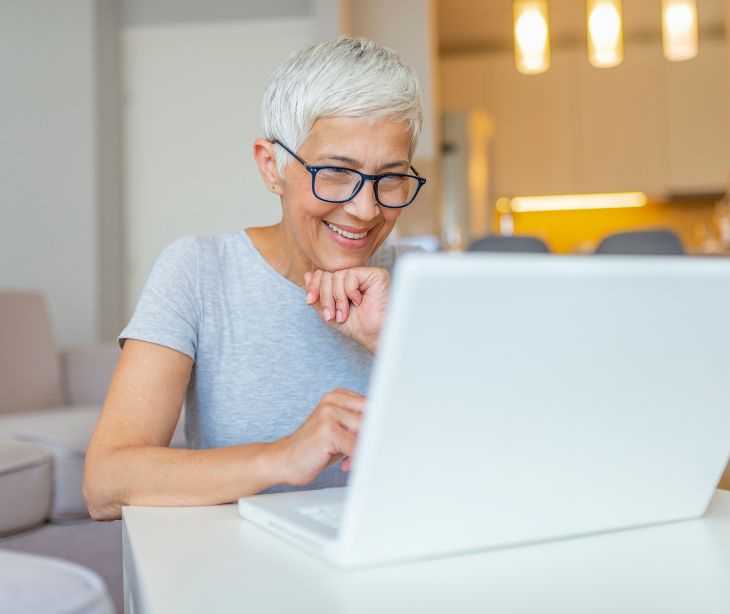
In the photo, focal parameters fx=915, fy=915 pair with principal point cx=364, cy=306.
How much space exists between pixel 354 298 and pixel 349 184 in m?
0.15

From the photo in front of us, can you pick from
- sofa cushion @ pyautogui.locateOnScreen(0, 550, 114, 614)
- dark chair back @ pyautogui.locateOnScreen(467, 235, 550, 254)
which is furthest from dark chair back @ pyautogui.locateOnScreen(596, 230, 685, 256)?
sofa cushion @ pyautogui.locateOnScreen(0, 550, 114, 614)

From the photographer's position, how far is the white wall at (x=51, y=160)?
448 centimetres

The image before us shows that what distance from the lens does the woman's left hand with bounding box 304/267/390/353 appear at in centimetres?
113

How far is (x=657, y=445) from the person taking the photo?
0.67 metres

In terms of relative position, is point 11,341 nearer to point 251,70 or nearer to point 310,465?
point 310,465

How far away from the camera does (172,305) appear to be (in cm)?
118

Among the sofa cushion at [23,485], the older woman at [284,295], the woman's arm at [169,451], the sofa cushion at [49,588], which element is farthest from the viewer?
the sofa cushion at [23,485]

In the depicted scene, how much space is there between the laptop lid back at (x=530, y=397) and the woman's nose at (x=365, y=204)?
584 millimetres

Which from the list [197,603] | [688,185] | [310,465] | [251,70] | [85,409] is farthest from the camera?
[688,185]

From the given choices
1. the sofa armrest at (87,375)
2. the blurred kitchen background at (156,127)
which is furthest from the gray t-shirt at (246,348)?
the blurred kitchen background at (156,127)

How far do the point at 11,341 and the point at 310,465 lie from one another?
2.23m

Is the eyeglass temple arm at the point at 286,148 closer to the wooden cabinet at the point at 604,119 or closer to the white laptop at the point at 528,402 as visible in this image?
the white laptop at the point at 528,402

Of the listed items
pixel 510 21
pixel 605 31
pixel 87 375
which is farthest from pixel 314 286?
pixel 510 21

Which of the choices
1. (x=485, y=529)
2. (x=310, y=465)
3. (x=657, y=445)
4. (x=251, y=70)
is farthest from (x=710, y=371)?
(x=251, y=70)
